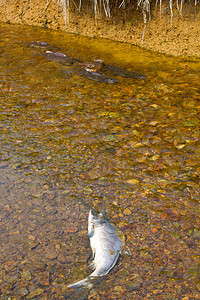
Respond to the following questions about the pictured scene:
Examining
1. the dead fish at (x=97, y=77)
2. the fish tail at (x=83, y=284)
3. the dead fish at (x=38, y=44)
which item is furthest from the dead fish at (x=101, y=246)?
the dead fish at (x=38, y=44)

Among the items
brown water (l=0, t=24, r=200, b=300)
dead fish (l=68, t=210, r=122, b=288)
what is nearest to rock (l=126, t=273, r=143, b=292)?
brown water (l=0, t=24, r=200, b=300)

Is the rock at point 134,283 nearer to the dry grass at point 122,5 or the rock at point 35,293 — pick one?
the rock at point 35,293

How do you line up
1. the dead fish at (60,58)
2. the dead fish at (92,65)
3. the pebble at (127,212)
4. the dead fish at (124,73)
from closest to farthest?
the pebble at (127,212) → the dead fish at (124,73) → the dead fish at (92,65) → the dead fish at (60,58)

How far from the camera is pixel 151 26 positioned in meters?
6.81

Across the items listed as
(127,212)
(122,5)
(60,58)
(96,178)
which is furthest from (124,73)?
(127,212)

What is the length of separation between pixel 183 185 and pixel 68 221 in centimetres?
126

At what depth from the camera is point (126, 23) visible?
7094 mm

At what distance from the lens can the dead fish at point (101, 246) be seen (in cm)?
216

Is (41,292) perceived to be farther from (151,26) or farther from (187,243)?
(151,26)

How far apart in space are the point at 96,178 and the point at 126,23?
5.15m

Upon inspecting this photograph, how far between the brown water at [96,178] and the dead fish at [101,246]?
2.2 inches

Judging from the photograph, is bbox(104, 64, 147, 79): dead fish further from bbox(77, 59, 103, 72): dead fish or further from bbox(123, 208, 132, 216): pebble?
bbox(123, 208, 132, 216): pebble

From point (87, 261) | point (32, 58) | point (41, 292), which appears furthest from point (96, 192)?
point (32, 58)

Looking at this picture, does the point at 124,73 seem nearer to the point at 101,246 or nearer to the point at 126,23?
the point at 126,23
